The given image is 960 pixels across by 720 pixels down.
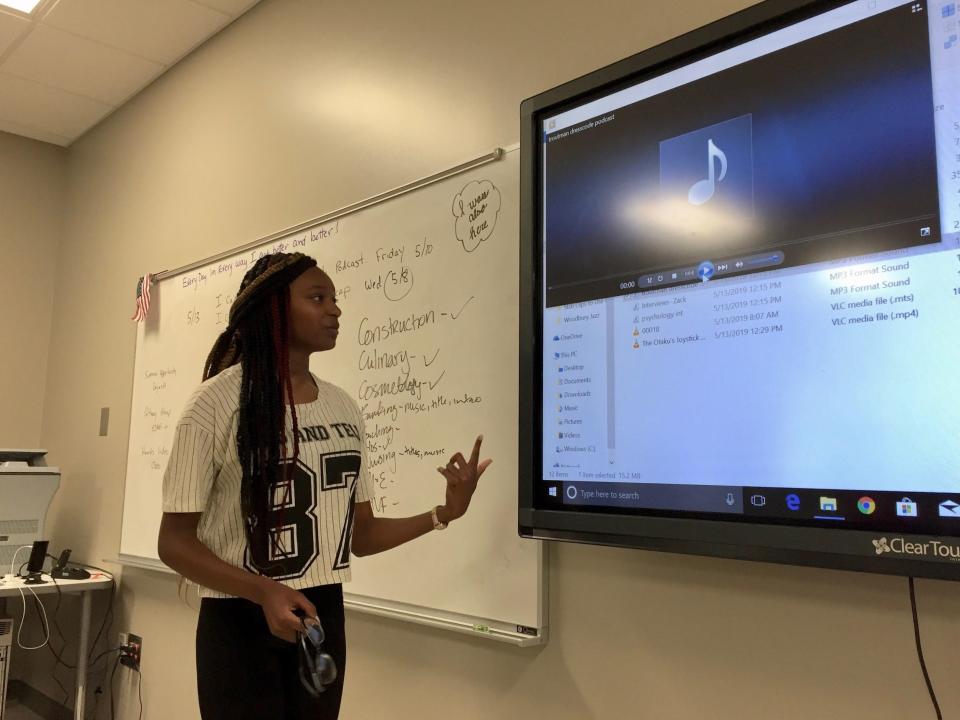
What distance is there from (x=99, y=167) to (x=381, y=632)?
3055 mm

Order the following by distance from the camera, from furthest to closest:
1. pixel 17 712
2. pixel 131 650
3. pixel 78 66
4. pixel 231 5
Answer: pixel 17 712
pixel 78 66
pixel 131 650
pixel 231 5

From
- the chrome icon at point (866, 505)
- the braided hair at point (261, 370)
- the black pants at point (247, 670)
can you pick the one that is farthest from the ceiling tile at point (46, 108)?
the chrome icon at point (866, 505)

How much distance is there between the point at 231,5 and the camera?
284cm

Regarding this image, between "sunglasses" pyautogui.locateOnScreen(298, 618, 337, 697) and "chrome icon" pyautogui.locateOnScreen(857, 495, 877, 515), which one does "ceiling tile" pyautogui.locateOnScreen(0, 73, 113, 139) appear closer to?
"sunglasses" pyautogui.locateOnScreen(298, 618, 337, 697)

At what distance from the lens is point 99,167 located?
3836 millimetres

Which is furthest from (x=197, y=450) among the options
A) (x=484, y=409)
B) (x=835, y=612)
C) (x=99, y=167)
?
(x=99, y=167)

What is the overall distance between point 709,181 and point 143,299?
8.59 ft

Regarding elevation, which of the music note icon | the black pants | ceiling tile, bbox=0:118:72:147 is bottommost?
the black pants

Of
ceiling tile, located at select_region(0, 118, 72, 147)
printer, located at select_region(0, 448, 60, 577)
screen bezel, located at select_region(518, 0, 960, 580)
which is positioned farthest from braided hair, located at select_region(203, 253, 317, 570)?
ceiling tile, located at select_region(0, 118, 72, 147)

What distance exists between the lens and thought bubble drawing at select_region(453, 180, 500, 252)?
1797mm

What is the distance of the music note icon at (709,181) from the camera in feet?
4.17

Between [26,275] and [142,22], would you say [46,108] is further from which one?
[142,22]

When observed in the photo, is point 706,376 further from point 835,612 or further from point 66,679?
point 66,679

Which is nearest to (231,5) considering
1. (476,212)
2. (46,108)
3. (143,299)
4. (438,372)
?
(143,299)
